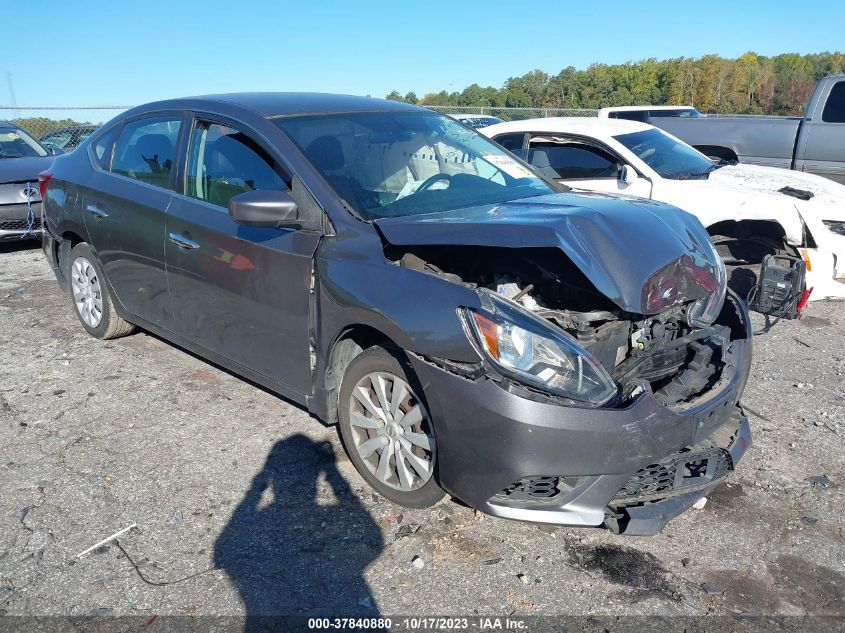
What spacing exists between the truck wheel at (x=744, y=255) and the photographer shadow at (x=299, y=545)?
4490 mm

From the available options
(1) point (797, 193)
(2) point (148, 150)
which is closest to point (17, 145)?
(2) point (148, 150)

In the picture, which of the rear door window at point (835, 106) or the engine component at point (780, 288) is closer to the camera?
the engine component at point (780, 288)

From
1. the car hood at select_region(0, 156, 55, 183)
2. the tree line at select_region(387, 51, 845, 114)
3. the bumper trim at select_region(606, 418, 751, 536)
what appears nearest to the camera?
the bumper trim at select_region(606, 418, 751, 536)

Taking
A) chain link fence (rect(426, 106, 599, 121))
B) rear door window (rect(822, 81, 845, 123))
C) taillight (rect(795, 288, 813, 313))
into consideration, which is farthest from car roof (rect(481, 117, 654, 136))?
chain link fence (rect(426, 106, 599, 121))

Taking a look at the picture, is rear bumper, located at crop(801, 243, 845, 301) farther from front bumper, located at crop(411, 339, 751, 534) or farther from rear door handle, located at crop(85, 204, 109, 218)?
rear door handle, located at crop(85, 204, 109, 218)

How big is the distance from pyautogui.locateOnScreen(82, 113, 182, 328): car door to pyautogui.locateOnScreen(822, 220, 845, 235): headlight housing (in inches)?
206

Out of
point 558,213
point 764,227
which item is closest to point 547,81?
point 764,227

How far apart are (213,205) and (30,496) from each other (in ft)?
5.77

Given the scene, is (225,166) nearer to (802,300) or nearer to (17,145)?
(802,300)

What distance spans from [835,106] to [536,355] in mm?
8454

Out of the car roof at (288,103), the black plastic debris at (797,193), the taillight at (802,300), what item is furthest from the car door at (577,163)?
the car roof at (288,103)

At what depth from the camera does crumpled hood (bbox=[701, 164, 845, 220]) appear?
20.1ft

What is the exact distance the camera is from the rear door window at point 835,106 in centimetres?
908

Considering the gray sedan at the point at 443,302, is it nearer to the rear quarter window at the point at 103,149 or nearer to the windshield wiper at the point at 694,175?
the rear quarter window at the point at 103,149
